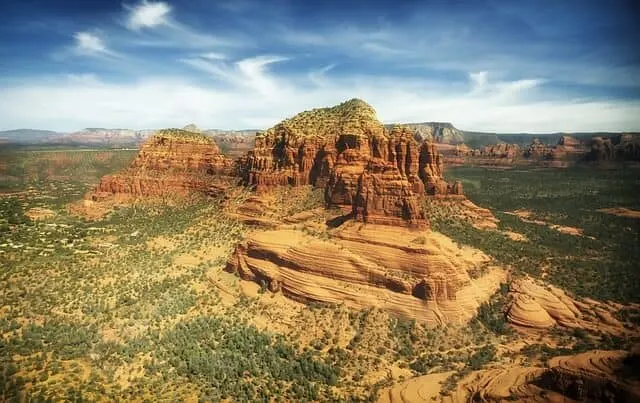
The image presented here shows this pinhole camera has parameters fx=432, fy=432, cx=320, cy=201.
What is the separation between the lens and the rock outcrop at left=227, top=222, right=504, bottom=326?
3903 centimetres

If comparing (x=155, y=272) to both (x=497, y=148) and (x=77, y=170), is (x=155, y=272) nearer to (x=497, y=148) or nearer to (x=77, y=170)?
(x=77, y=170)

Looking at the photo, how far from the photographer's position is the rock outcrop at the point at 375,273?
1537 inches

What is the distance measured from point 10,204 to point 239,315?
228 ft

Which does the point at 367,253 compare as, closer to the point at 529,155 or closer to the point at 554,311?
the point at 554,311

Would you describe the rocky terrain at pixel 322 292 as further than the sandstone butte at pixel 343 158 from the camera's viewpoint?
No

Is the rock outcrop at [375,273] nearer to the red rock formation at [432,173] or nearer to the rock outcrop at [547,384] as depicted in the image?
the rock outcrop at [547,384]

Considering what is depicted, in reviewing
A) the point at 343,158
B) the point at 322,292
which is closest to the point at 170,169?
the point at 343,158

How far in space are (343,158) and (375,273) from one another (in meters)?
23.3

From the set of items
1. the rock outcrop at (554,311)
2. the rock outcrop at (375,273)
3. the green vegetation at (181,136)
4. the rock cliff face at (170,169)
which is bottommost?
the rock outcrop at (554,311)

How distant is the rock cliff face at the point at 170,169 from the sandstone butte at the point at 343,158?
36.3 ft

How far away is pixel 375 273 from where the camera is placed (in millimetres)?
40375

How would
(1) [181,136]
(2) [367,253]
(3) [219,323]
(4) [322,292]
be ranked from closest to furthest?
(3) [219,323] < (4) [322,292] < (2) [367,253] < (1) [181,136]

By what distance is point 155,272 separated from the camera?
5212 centimetres

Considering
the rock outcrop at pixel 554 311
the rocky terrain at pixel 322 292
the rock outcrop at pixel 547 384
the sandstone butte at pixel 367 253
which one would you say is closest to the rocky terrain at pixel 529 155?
the rocky terrain at pixel 322 292
